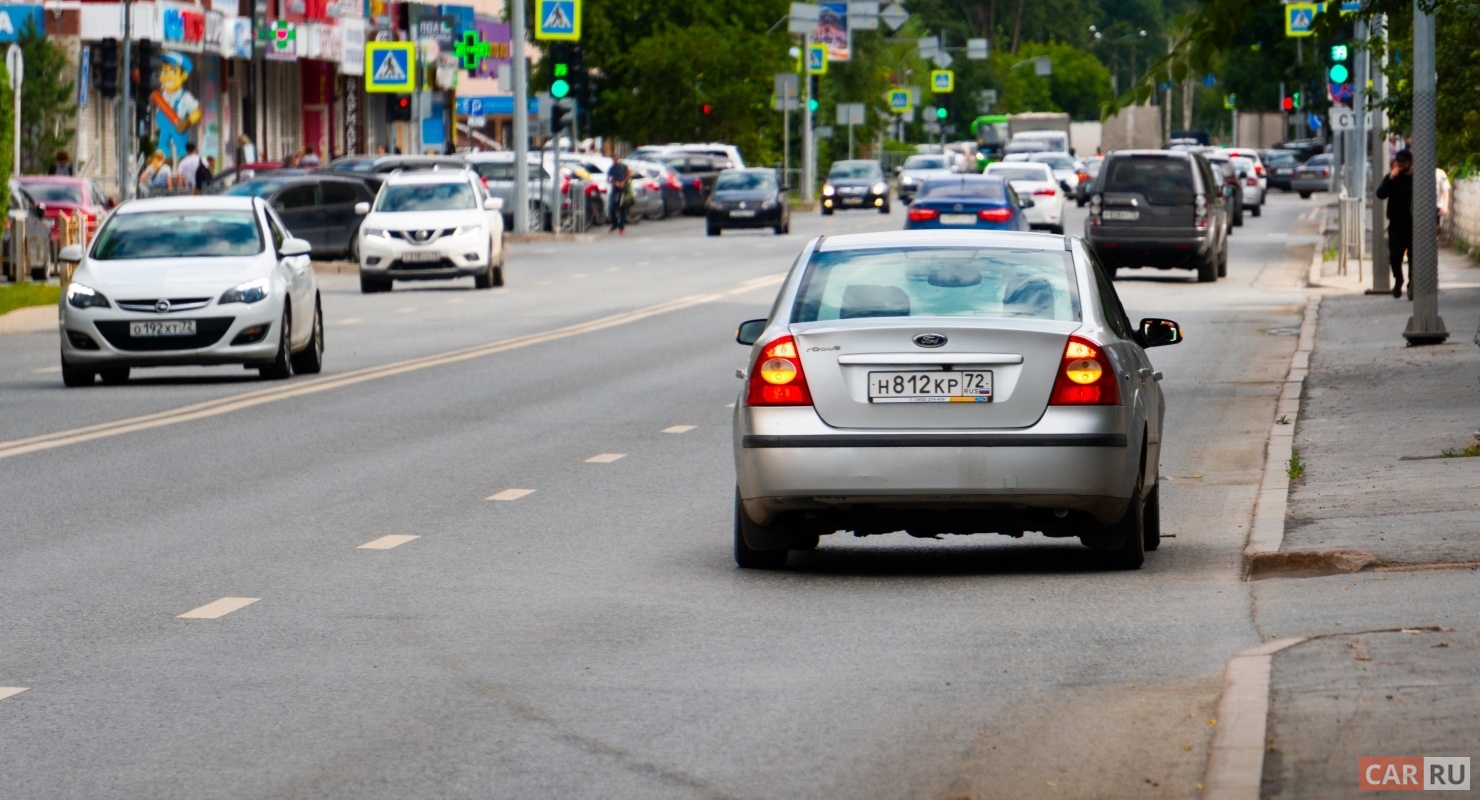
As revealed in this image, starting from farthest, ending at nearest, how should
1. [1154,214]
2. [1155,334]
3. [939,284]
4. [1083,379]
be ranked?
[1154,214]
[1155,334]
[939,284]
[1083,379]

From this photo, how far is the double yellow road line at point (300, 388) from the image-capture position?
17.2 meters

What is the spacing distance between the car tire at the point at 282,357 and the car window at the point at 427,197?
15.7 m

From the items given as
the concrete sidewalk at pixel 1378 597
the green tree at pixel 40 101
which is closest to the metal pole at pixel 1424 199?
the concrete sidewalk at pixel 1378 597

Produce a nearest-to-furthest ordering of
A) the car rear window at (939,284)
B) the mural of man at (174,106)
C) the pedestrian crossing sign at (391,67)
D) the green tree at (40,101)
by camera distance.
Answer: the car rear window at (939,284), the mural of man at (174,106), the green tree at (40,101), the pedestrian crossing sign at (391,67)

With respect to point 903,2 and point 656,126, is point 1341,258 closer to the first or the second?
point 656,126

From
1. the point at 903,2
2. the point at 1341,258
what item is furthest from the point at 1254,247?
the point at 903,2

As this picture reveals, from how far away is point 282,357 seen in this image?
22188mm

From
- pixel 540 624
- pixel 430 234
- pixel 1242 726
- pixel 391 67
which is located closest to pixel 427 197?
pixel 430 234

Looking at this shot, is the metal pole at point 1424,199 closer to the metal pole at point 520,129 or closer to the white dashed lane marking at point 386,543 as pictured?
the white dashed lane marking at point 386,543

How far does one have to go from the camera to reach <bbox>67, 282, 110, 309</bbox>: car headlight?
71.1 ft

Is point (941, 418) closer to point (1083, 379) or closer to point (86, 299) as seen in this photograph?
point (1083, 379)

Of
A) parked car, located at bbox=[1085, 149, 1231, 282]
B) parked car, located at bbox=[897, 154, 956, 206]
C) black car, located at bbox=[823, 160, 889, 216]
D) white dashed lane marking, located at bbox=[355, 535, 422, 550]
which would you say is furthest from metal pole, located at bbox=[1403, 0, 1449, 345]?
parked car, located at bbox=[897, 154, 956, 206]

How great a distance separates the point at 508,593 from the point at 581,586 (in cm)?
33

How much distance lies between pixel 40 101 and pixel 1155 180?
91.3ft
